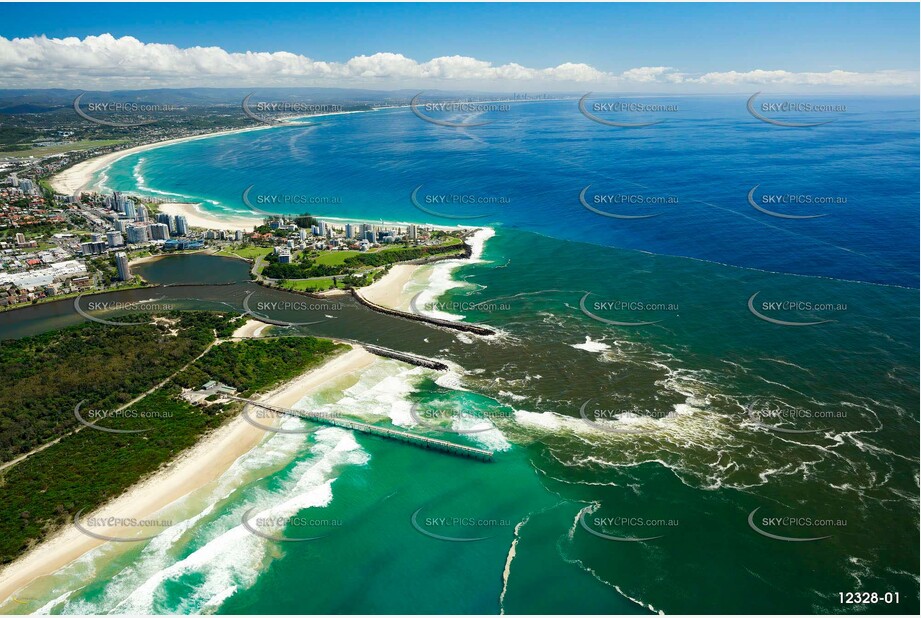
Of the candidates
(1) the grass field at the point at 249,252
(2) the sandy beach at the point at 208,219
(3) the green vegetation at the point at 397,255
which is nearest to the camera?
(3) the green vegetation at the point at 397,255

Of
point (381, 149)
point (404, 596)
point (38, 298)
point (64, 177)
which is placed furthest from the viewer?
point (381, 149)

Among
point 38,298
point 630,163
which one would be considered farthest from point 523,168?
point 38,298

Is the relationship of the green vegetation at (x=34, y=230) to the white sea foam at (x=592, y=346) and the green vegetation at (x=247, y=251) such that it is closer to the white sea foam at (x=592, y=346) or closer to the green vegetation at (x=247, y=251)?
the green vegetation at (x=247, y=251)

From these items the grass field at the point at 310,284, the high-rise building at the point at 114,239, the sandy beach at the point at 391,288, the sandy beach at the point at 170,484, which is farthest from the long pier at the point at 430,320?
the high-rise building at the point at 114,239

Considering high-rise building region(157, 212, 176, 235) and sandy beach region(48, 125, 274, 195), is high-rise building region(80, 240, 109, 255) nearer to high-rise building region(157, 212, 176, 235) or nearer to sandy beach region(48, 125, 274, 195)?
high-rise building region(157, 212, 176, 235)

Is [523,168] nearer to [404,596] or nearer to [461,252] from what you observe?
[461,252]

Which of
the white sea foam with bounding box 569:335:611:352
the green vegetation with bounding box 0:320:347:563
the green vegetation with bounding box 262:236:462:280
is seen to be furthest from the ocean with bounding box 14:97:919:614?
the green vegetation with bounding box 262:236:462:280
